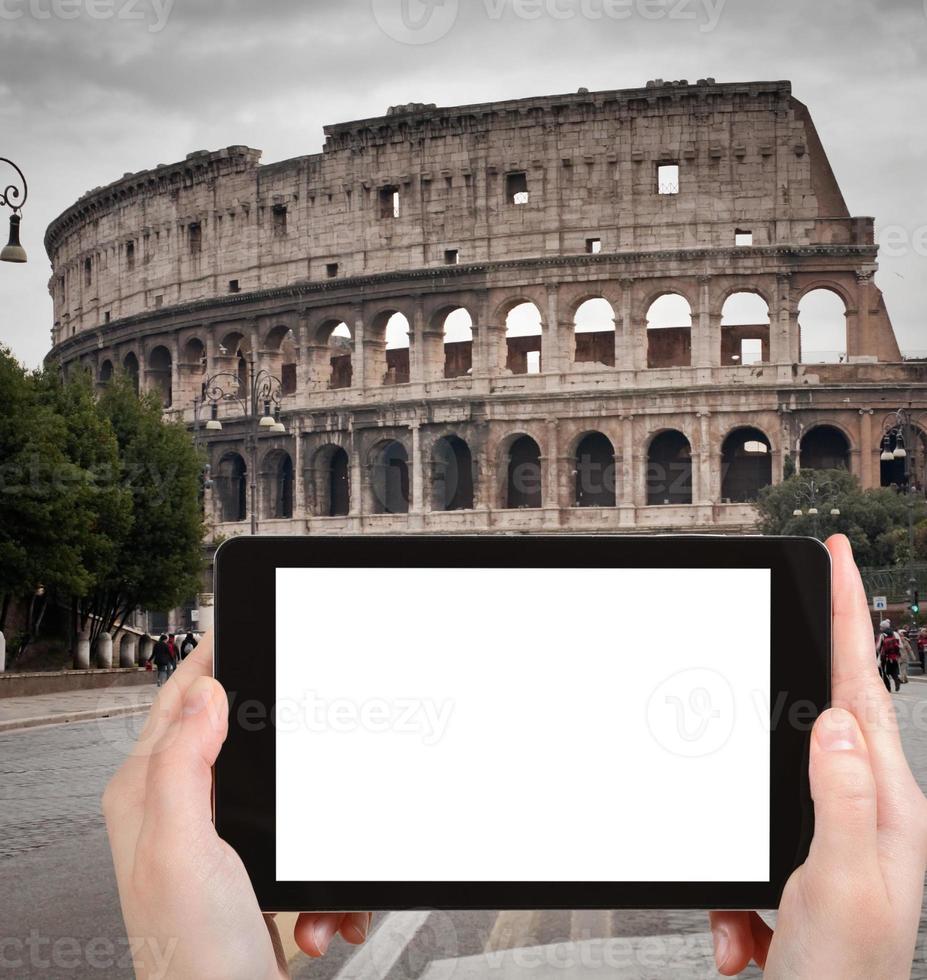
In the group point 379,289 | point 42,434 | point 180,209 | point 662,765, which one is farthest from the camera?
point 180,209

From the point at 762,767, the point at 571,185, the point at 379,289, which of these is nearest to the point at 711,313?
the point at 571,185

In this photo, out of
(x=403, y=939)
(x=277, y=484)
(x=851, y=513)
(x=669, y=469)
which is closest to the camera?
(x=403, y=939)

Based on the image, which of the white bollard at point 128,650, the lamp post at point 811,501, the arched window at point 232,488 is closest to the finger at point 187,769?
the white bollard at point 128,650

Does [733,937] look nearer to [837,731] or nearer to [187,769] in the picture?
[837,731]

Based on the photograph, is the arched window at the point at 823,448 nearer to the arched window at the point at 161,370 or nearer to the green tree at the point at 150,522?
the green tree at the point at 150,522

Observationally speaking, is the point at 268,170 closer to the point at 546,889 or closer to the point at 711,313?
the point at 711,313

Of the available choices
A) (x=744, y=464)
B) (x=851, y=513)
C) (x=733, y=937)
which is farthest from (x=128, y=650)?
(x=733, y=937)
